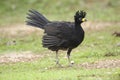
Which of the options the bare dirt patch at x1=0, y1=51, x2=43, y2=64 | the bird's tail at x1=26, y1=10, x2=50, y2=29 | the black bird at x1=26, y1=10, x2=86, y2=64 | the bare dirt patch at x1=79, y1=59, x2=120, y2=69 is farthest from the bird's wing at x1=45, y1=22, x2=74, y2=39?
the bare dirt patch at x1=0, y1=51, x2=43, y2=64

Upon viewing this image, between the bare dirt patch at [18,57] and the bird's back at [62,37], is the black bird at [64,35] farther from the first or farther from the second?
the bare dirt patch at [18,57]

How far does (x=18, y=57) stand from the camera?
16188 millimetres

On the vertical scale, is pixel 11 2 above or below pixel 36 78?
above

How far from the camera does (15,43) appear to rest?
61.9 feet

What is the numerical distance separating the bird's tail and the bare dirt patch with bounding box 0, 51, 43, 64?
114cm

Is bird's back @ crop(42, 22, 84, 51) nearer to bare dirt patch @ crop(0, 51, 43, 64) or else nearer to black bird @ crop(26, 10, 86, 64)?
black bird @ crop(26, 10, 86, 64)

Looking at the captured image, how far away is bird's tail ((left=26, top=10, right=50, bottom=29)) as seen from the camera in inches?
589

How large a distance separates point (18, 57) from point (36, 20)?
1.55m

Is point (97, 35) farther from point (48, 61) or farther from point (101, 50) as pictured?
point (48, 61)

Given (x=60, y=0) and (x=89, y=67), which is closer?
(x=89, y=67)

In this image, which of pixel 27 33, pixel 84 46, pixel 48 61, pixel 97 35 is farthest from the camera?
pixel 27 33

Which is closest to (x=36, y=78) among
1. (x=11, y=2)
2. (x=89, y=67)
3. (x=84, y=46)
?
(x=89, y=67)

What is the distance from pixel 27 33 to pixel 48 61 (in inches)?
254

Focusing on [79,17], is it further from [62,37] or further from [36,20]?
[36,20]
